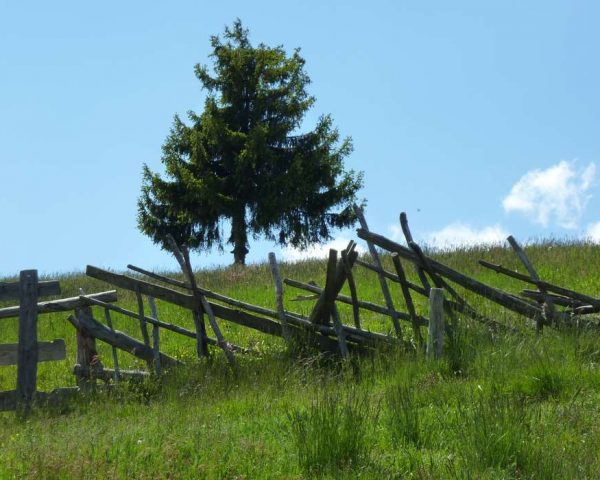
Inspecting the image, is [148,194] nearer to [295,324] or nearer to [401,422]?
[295,324]

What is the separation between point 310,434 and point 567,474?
1767mm

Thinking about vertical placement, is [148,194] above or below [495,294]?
above

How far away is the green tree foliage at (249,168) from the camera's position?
101 ft

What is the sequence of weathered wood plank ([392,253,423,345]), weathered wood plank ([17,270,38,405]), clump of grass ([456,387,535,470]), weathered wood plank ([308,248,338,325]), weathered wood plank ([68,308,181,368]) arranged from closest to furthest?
clump of grass ([456,387,535,470]), weathered wood plank ([392,253,423,345]), weathered wood plank ([308,248,338,325]), weathered wood plank ([17,270,38,405]), weathered wood plank ([68,308,181,368])

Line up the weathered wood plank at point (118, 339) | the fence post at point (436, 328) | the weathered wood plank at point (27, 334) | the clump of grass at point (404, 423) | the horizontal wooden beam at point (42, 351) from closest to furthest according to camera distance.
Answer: the clump of grass at point (404, 423), the fence post at point (436, 328), the weathered wood plank at point (27, 334), the horizontal wooden beam at point (42, 351), the weathered wood plank at point (118, 339)

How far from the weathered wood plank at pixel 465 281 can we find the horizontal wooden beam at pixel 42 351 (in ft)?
13.5

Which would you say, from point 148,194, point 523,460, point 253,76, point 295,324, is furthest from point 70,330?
point 253,76

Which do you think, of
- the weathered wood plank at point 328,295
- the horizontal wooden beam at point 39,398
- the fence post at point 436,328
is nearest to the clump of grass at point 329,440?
the fence post at point 436,328

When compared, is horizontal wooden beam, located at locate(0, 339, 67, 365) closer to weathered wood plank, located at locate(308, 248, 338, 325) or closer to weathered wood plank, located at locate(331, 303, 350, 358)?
weathered wood plank, located at locate(308, 248, 338, 325)

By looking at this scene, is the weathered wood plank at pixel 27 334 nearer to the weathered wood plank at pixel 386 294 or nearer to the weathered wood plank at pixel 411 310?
the weathered wood plank at pixel 386 294

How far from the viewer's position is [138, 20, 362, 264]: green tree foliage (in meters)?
30.8

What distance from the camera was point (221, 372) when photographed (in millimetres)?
10336

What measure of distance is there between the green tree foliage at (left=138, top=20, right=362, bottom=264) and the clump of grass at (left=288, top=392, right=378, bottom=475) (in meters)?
24.5

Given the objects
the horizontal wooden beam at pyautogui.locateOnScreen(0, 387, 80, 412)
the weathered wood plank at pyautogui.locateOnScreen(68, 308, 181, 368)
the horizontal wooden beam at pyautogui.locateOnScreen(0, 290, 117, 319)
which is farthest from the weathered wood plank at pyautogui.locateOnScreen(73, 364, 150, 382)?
the horizontal wooden beam at pyautogui.locateOnScreen(0, 290, 117, 319)
